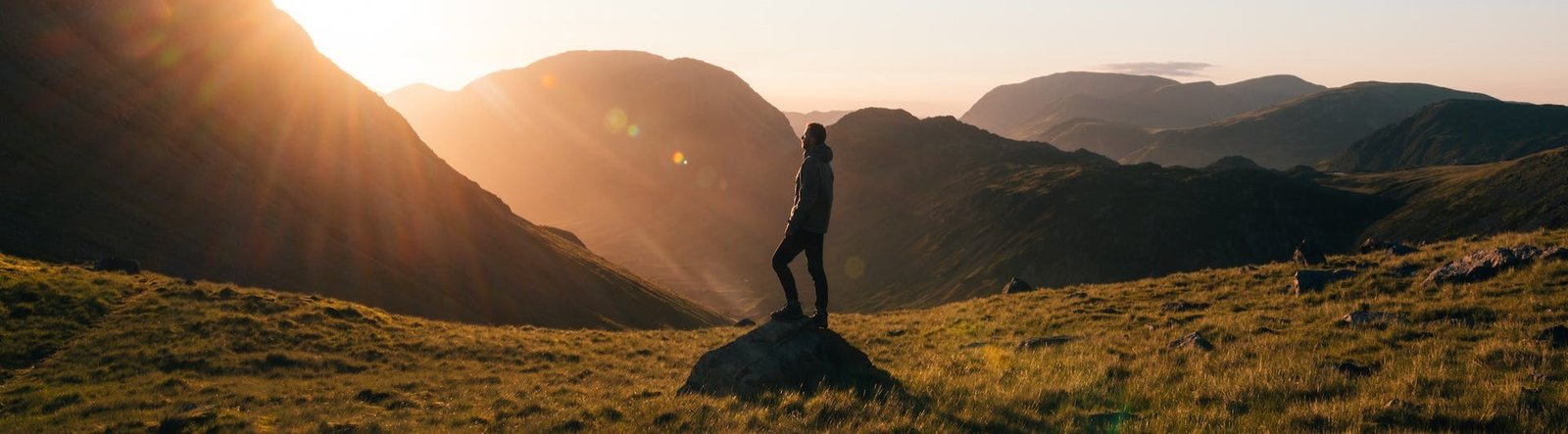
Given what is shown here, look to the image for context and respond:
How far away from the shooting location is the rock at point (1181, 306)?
2323 cm

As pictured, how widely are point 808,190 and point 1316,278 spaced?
17030 mm

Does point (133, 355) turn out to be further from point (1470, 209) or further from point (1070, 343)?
point (1470, 209)

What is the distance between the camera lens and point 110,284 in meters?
30.1

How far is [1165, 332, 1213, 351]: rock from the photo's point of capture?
51.1 ft

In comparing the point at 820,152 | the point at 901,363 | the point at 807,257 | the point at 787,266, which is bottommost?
the point at 901,363

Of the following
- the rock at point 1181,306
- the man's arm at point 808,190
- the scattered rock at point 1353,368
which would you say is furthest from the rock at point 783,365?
the rock at point 1181,306

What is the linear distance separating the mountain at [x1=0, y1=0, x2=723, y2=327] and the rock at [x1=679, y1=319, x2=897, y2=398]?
4828 cm

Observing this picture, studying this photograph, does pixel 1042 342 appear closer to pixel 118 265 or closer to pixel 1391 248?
pixel 1391 248

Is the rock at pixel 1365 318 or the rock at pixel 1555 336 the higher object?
the rock at pixel 1555 336

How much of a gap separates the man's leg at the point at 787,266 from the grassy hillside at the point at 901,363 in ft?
9.84

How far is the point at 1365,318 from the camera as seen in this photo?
53.0 feet

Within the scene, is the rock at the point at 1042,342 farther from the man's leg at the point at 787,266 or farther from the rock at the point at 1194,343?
the man's leg at the point at 787,266

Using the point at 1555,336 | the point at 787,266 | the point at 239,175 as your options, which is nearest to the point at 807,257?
the point at 787,266

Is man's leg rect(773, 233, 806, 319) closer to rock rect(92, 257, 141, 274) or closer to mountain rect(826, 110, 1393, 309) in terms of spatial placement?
rock rect(92, 257, 141, 274)
